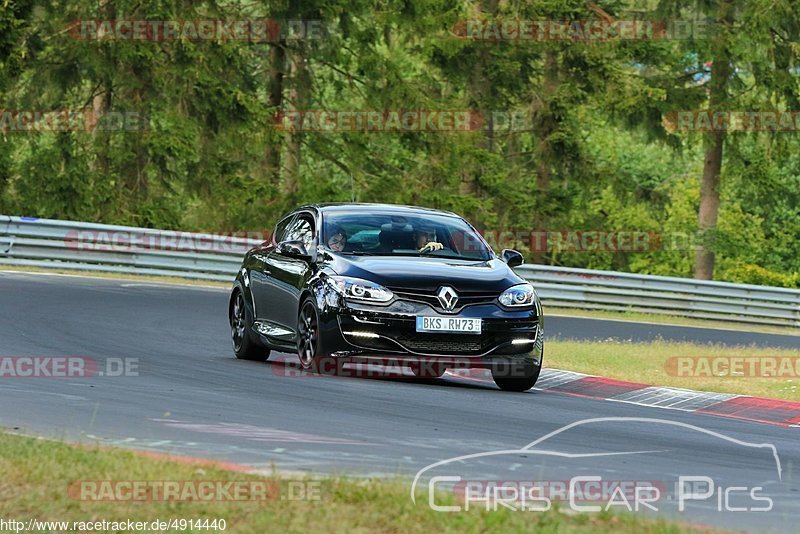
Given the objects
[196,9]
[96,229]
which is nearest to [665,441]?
[96,229]

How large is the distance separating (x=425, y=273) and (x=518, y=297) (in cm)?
88

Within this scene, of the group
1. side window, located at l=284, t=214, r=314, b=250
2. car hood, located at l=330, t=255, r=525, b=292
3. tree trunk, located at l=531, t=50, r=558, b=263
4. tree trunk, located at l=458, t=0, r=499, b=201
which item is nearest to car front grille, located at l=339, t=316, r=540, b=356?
car hood, located at l=330, t=255, r=525, b=292

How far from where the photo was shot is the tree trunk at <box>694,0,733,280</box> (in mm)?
40156

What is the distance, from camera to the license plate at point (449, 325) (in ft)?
41.7

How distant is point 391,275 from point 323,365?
1.06 meters

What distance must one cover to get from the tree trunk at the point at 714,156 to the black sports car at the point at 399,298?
88.5ft

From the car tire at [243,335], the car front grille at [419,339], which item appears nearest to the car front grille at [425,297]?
the car front grille at [419,339]

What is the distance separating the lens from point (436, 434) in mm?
9688

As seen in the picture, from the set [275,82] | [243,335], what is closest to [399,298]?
[243,335]

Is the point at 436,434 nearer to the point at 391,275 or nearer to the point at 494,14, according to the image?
the point at 391,275

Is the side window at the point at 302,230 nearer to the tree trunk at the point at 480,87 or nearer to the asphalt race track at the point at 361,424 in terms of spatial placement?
the asphalt race track at the point at 361,424

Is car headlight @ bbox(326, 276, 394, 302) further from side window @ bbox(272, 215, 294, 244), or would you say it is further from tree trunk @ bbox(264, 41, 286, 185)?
tree trunk @ bbox(264, 41, 286, 185)

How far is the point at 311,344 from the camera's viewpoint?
1330 centimetres

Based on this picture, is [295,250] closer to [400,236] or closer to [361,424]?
[400,236]
